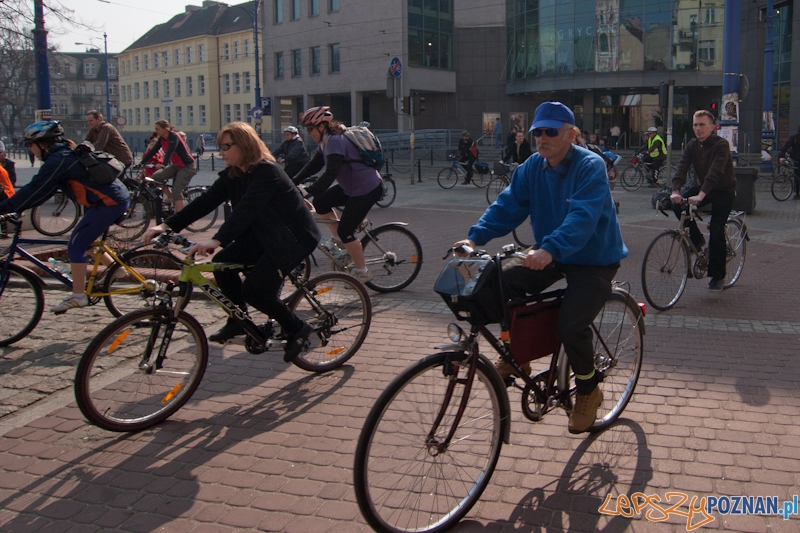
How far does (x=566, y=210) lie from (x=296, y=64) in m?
51.3

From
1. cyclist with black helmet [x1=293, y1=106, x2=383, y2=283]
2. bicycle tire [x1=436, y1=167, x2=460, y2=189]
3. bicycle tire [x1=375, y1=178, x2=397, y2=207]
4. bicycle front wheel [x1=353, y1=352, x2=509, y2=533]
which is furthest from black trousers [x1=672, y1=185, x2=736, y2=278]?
bicycle tire [x1=436, y1=167, x2=460, y2=189]

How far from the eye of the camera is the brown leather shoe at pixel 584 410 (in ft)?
11.8

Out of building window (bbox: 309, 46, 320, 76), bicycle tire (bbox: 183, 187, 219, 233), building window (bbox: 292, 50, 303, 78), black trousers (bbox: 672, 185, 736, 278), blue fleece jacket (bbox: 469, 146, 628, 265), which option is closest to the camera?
blue fleece jacket (bbox: 469, 146, 628, 265)

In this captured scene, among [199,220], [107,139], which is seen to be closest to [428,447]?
[199,220]

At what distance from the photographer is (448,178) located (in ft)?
69.7

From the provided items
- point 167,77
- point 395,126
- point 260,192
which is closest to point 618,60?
point 395,126

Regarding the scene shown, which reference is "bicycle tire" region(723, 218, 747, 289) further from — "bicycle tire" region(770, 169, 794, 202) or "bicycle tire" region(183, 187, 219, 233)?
"bicycle tire" region(770, 169, 794, 202)

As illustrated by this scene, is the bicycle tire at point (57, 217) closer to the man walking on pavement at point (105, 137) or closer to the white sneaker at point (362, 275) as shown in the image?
the man walking on pavement at point (105, 137)

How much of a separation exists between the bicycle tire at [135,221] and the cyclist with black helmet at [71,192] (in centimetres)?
457

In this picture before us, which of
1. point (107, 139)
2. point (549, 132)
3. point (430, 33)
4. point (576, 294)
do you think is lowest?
point (576, 294)

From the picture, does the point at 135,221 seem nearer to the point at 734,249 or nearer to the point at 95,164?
the point at 95,164

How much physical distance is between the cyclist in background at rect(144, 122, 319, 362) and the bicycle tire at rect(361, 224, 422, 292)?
9.06ft

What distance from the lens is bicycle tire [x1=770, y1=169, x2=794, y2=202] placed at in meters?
16.8

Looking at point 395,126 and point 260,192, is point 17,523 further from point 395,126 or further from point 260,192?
point 395,126
